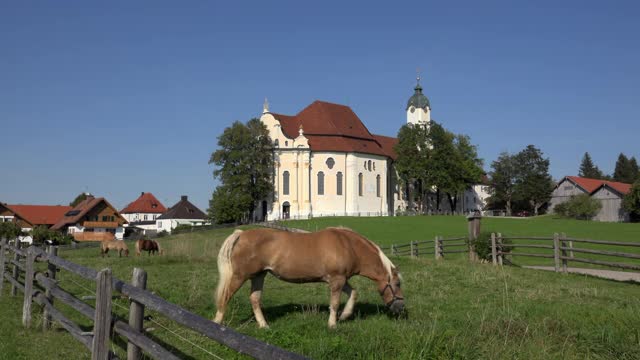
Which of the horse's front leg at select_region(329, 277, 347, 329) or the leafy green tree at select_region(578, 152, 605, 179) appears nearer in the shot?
the horse's front leg at select_region(329, 277, 347, 329)

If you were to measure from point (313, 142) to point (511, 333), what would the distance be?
67.9 meters

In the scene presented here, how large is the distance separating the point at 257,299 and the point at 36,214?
3468 inches

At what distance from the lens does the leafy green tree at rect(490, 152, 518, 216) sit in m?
101

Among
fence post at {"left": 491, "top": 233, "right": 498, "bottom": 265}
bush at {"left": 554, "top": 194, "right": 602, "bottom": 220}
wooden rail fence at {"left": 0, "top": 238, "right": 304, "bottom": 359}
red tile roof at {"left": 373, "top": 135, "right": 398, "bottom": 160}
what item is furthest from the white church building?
wooden rail fence at {"left": 0, "top": 238, "right": 304, "bottom": 359}

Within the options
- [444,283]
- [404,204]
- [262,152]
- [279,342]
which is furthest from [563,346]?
[404,204]

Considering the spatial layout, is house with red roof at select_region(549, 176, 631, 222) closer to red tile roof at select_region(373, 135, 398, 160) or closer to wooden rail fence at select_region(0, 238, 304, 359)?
red tile roof at select_region(373, 135, 398, 160)

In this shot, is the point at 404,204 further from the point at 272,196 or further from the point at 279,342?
the point at 279,342

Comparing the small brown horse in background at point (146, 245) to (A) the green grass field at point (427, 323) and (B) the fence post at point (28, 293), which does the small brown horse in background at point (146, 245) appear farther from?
(B) the fence post at point (28, 293)

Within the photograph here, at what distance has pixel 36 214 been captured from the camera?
85.1m

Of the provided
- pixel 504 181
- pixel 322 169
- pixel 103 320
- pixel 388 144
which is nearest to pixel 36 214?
pixel 322 169

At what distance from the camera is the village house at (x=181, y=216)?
94.5 m

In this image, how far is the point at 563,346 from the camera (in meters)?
6.34

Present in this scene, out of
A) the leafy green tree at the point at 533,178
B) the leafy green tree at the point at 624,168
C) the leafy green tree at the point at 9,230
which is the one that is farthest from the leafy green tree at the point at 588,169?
the leafy green tree at the point at 9,230

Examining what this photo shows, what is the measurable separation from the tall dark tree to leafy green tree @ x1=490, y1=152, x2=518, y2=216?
49.4 m
